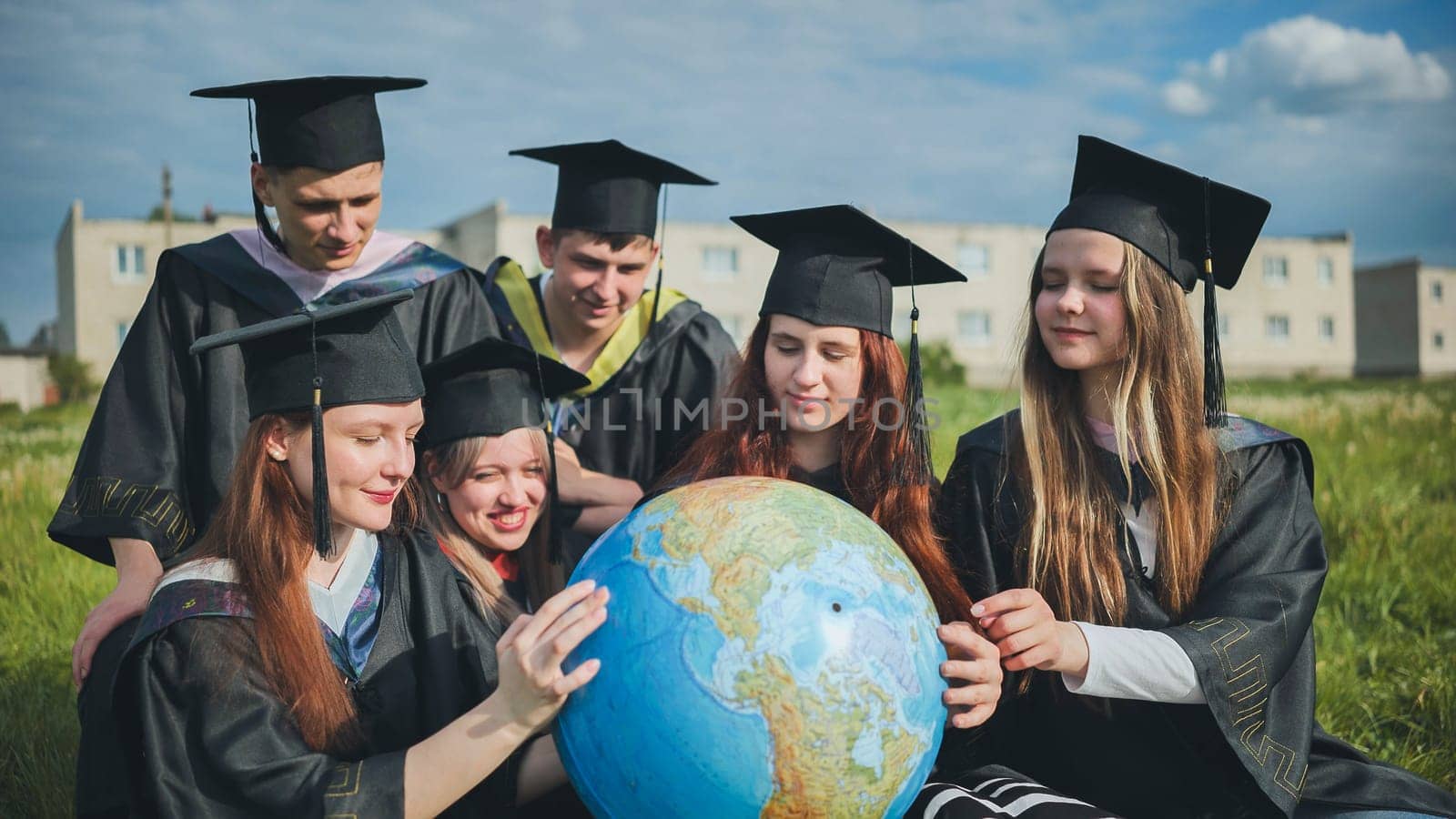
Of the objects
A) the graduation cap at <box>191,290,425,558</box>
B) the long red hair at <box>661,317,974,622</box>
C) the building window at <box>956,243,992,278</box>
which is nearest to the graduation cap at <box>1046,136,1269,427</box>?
the long red hair at <box>661,317,974,622</box>

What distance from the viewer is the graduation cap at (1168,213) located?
11.3ft

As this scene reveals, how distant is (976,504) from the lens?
12.0 ft

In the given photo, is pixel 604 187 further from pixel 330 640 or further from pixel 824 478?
pixel 330 640

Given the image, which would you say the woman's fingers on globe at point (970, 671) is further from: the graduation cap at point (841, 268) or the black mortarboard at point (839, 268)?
the black mortarboard at point (839, 268)

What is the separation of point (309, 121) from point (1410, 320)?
218ft

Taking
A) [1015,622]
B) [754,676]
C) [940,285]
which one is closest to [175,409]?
[754,676]

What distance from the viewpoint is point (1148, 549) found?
3.43 m

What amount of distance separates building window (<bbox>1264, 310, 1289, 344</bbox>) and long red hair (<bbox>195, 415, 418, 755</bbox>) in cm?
5486

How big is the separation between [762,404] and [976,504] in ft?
2.95

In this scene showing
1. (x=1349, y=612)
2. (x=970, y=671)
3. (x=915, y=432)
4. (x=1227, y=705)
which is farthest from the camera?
(x=1349, y=612)

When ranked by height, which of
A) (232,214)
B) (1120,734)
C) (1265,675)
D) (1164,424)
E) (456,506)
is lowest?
(1120,734)

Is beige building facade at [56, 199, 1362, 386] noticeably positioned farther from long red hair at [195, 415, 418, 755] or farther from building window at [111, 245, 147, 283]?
long red hair at [195, 415, 418, 755]

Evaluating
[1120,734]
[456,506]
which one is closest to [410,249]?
[456,506]

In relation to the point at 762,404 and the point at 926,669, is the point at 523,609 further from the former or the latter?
the point at 926,669
